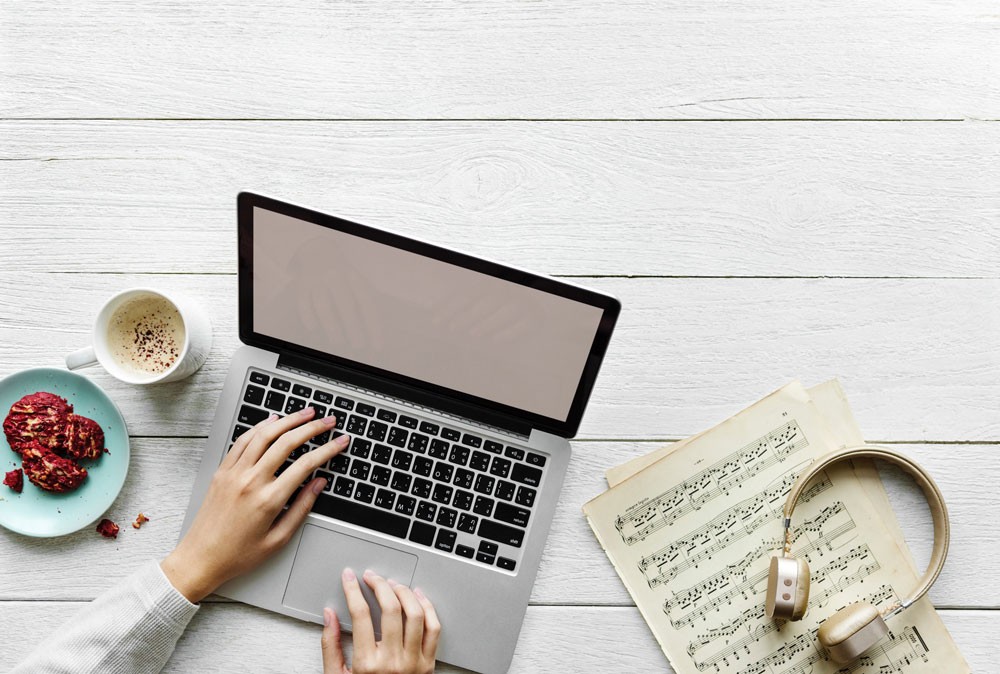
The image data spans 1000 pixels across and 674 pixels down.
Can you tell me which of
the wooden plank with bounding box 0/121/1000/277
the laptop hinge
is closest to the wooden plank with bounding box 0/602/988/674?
the laptop hinge

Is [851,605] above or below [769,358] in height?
below

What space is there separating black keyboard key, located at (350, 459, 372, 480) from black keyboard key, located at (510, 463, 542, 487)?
0.53 feet

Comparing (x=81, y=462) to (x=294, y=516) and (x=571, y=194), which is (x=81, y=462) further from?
(x=571, y=194)

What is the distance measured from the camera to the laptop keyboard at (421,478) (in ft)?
2.78

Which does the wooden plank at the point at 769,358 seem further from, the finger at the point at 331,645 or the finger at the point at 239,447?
the finger at the point at 331,645

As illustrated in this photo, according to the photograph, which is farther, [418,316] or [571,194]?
[571,194]

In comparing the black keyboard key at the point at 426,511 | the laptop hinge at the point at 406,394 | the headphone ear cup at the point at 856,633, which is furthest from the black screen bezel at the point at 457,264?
the headphone ear cup at the point at 856,633

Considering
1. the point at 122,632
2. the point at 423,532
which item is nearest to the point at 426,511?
the point at 423,532

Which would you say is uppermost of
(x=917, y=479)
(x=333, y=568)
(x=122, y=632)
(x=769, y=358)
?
(x=769, y=358)

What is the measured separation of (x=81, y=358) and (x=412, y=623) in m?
0.46

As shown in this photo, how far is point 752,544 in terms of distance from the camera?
0.88 metres

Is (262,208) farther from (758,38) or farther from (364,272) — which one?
(758,38)

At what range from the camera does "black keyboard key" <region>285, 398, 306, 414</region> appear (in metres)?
0.86

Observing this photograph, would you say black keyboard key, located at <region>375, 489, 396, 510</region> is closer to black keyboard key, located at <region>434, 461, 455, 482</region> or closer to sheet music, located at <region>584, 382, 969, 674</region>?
black keyboard key, located at <region>434, 461, 455, 482</region>
